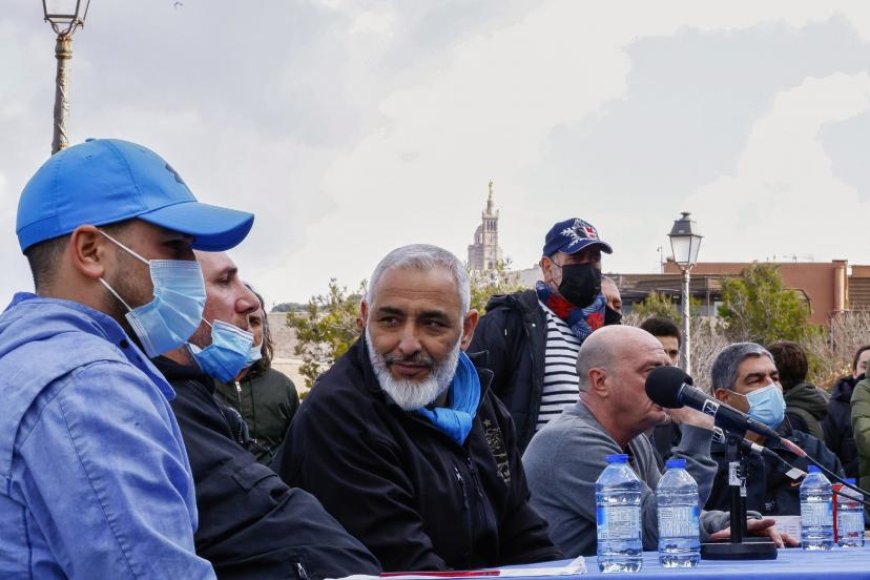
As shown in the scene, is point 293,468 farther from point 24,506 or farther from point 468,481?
point 24,506

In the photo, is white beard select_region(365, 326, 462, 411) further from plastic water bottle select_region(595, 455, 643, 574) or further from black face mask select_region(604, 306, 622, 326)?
black face mask select_region(604, 306, 622, 326)

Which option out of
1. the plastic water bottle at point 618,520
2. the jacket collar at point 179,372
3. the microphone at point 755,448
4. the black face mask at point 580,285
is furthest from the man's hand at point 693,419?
the jacket collar at point 179,372

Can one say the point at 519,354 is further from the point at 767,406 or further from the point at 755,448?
the point at 755,448

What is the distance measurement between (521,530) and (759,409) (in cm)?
220

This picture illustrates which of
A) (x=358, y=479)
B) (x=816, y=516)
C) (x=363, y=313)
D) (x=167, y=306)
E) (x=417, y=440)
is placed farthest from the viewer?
(x=816, y=516)

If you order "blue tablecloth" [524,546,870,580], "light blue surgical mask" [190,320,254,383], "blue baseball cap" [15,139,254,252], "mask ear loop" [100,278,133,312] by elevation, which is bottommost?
"blue tablecloth" [524,546,870,580]

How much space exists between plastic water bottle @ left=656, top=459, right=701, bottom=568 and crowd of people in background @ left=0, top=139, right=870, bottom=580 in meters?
0.35

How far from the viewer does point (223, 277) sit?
5422 millimetres

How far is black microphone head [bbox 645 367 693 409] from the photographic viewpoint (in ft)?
14.9

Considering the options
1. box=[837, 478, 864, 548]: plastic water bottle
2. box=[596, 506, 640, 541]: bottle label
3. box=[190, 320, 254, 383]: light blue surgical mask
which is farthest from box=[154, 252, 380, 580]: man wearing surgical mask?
box=[837, 478, 864, 548]: plastic water bottle

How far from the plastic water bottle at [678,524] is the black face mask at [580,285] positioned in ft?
9.37

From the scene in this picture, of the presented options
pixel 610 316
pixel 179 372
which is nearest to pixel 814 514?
pixel 610 316

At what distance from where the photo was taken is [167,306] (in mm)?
2822

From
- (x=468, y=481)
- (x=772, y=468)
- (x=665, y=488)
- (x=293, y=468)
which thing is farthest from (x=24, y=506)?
→ (x=772, y=468)
